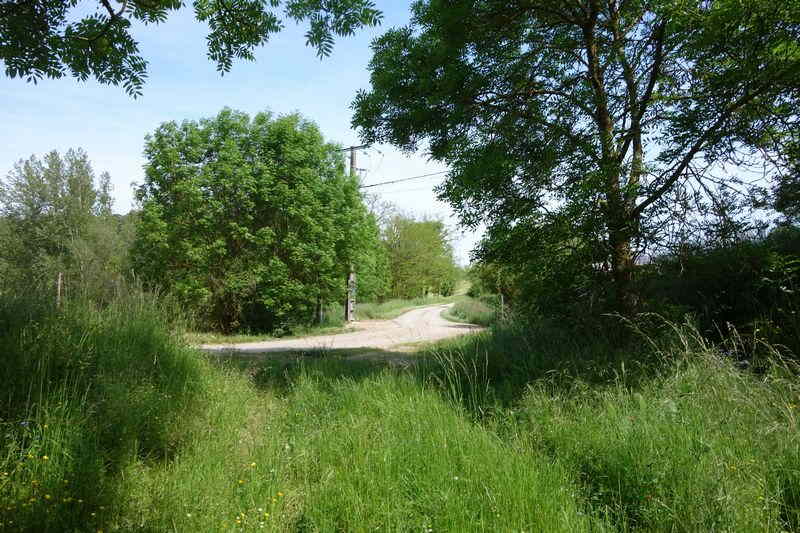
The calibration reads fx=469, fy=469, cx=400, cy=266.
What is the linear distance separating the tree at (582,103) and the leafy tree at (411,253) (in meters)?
38.1

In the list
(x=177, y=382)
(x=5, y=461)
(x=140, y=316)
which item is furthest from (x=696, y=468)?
(x=140, y=316)

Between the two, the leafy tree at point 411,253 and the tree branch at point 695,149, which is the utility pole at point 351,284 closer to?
the tree branch at point 695,149

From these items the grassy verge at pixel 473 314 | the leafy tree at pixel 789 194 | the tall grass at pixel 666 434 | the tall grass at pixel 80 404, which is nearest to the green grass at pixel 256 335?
the grassy verge at pixel 473 314

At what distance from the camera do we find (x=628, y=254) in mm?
6125

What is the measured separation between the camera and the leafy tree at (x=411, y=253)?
150ft

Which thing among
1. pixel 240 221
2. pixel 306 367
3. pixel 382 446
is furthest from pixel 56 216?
pixel 382 446

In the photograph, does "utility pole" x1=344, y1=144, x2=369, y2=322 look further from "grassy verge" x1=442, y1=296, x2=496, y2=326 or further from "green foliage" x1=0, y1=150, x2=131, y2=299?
"green foliage" x1=0, y1=150, x2=131, y2=299

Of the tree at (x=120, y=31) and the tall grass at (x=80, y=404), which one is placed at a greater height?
the tree at (x=120, y=31)

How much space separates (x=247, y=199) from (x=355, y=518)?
51.1ft

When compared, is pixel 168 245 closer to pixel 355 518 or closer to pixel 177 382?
pixel 177 382

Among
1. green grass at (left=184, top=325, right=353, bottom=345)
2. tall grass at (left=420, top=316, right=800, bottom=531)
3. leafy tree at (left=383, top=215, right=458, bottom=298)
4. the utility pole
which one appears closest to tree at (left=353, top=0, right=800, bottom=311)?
tall grass at (left=420, top=316, right=800, bottom=531)

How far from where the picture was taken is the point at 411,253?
46000mm

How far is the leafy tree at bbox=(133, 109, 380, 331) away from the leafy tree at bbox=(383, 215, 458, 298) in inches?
1075

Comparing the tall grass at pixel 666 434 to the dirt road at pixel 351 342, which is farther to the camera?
the dirt road at pixel 351 342
